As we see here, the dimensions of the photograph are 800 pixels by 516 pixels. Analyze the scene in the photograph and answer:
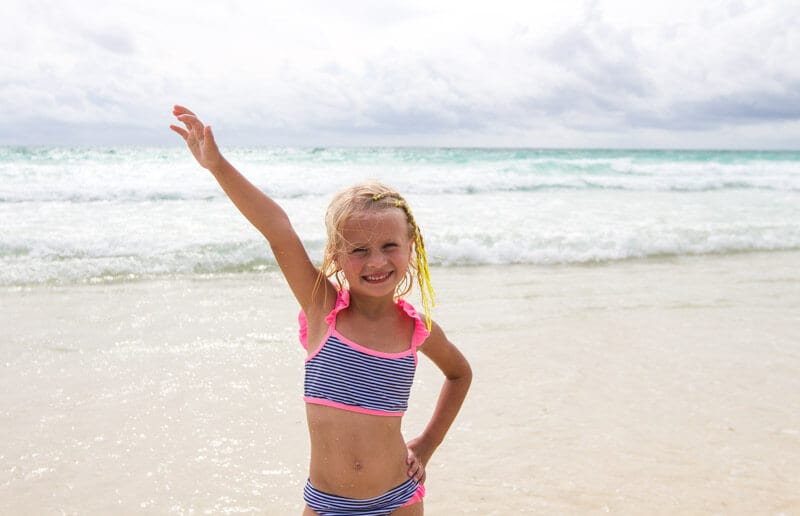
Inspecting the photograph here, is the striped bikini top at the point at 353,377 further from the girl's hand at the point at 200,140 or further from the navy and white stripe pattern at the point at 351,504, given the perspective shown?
the girl's hand at the point at 200,140

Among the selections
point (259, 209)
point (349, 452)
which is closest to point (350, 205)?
point (259, 209)

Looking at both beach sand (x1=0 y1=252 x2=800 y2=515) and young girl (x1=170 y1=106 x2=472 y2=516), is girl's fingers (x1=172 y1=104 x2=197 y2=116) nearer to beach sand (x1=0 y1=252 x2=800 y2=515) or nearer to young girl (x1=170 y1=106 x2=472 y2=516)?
young girl (x1=170 y1=106 x2=472 y2=516)

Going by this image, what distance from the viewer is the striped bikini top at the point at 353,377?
1.93 meters

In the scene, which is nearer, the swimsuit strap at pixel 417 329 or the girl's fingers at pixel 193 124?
the girl's fingers at pixel 193 124

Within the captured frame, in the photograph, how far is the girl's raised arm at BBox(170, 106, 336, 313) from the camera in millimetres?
1874

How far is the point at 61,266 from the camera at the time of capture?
7035 millimetres

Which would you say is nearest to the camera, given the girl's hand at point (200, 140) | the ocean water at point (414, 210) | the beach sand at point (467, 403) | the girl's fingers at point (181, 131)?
the girl's hand at point (200, 140)

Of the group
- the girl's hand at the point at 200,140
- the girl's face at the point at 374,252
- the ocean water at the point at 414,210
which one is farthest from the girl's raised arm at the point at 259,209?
the ocean water at the point at 414,210

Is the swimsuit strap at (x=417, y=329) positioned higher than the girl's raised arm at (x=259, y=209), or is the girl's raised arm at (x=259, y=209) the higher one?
the girl's raised arm at (x=259, y=209)

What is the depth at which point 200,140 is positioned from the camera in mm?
Answer: 1899

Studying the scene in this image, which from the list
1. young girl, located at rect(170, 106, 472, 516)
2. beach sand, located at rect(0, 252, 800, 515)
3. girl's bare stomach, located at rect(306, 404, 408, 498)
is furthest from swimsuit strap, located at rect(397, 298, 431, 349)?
beach sand, located at rect(0, 252, 800, 515)

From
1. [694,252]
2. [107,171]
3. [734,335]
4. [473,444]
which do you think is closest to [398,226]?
[473,444]

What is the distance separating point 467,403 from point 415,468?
1.85 m

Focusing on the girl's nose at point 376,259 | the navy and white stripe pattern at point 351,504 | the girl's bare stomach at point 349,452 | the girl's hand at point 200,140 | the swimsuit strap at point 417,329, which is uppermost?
the girl's hand at point 200,140
